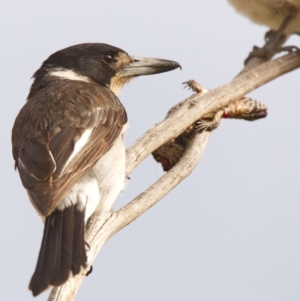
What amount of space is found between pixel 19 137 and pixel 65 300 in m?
0.91

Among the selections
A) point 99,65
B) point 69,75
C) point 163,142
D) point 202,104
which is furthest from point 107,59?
point 163,142

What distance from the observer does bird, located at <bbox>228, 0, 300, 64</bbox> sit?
20.8 ft

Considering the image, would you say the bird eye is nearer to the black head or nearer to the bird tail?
the black head

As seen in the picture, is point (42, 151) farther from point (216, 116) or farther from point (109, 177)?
point (216, 116)

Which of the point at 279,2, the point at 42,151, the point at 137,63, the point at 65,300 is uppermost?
the point at 279,2

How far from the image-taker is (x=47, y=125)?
4266 mm

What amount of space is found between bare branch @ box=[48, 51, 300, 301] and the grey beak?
209 mm

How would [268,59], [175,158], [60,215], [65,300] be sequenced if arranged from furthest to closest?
[268,59] < [175,158] < [60,215] < [65,300]

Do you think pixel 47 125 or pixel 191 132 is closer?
pixel 47 125

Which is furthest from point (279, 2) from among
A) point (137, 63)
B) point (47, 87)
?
point (47, 87)

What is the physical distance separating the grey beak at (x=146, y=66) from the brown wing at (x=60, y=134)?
0.32 m

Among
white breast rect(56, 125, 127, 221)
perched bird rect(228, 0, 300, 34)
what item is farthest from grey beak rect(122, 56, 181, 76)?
perched bird rect(228, 0, 300, 34)

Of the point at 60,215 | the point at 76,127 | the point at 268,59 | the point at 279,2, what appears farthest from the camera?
the point at 279,2

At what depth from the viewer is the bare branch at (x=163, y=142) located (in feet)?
13.3
